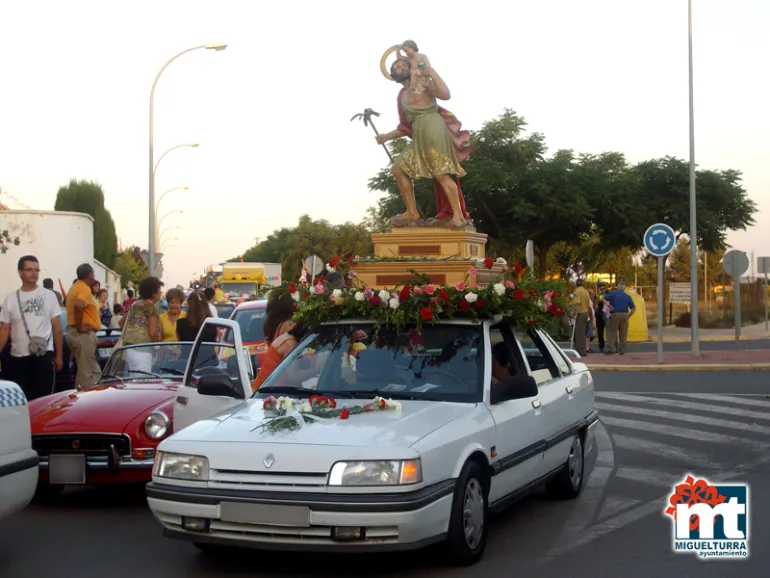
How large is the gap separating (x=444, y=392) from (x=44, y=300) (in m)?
5.19

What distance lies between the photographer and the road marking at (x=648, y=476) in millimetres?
8648

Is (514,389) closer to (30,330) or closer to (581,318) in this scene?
(30,330)

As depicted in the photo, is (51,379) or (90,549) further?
(51,379)

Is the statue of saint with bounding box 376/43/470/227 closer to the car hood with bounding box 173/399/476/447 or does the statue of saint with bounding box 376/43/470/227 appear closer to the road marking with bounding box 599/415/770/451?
the road marking with bounding box 599/415/770/451

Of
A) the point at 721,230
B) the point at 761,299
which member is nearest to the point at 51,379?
the point at 721,230

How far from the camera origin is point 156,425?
7965 mm

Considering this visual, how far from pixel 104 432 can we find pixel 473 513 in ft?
10.4

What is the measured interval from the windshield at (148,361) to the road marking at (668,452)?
4467 millimetres

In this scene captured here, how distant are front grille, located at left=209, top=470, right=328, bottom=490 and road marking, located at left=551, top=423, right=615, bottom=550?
6.08ft

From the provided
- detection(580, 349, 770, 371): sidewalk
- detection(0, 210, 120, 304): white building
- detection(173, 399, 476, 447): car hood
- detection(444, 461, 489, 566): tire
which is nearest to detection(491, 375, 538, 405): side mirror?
detection(173, 399, 476, 447): car hood

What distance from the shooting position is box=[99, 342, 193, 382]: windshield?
9.58 meters

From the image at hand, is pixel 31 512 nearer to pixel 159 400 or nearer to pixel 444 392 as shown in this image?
pixel 159 400

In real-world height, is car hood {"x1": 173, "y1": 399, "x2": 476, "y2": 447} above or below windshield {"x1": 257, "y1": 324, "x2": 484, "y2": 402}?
below

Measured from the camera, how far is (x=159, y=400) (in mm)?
8406
